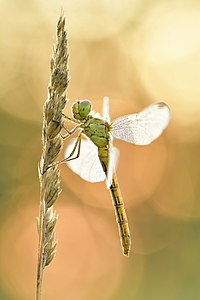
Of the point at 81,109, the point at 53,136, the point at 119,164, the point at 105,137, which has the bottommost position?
the point at 53,136

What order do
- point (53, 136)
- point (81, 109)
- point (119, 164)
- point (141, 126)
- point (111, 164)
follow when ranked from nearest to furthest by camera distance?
point (53, 136) < point (111, 164) < point (81, 109) < point (141, 126) < point (119, 164)

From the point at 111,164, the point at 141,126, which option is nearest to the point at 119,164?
the point at 141,126

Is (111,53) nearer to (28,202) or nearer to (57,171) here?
(28,202)

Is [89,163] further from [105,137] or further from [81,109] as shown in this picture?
[81,109]

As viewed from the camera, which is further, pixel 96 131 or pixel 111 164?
pixel 96 131

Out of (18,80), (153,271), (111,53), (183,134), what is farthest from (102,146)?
(111,53)

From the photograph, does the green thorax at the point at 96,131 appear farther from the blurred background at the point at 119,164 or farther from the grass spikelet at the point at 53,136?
the blurred background at the point at 119,164

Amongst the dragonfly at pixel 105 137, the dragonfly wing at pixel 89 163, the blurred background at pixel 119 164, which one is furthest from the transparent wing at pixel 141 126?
the blurred background at pixel 119 164
